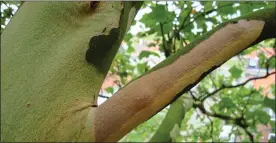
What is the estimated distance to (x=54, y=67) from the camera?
1.85 ft

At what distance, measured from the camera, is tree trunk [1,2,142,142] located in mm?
522

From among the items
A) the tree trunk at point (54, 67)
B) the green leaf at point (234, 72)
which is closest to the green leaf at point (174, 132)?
the tree trunk at point (54, 67)

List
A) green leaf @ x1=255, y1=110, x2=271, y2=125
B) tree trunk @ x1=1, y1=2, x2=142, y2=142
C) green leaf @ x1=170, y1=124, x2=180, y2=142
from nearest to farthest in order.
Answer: tree trunk @ x1=1, y1=2, x2=142, y2=142, green leaf @ x1=170, y1=124, x2=180, y2=142, green leaf @ x1=255, y1=110, x2=271, y2=125

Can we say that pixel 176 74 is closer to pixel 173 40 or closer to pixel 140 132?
pixel 173 40

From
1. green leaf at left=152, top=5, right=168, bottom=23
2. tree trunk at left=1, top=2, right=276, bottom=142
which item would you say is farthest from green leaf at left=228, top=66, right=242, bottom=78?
tree trunk at left=1, top=2, right=276, bottom=142

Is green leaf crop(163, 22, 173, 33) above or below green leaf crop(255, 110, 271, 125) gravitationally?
above

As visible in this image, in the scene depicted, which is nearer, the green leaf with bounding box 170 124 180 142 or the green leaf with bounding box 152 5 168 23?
the green leaf with bounding box 170 124 180 142

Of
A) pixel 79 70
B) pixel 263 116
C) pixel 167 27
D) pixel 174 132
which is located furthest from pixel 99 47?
pixel 263 116

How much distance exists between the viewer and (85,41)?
61 cm

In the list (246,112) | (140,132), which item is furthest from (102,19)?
(140,132)

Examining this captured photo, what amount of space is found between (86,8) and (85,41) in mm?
67

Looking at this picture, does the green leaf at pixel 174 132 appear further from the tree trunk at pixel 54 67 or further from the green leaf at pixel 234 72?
the green leaf at pixel 234 72

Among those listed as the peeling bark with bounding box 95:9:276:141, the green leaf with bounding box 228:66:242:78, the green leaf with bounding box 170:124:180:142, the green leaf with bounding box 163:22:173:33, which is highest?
the peeling bark with bounding box 95:9:276:141

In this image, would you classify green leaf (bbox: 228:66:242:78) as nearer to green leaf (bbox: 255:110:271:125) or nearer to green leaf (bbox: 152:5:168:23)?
green leaf (bbox: 255:110:271:125)
